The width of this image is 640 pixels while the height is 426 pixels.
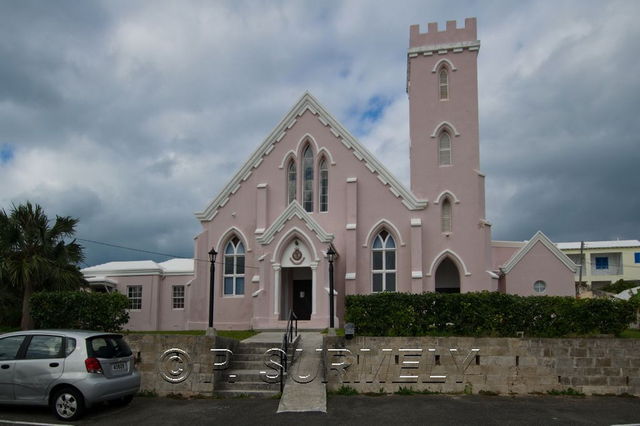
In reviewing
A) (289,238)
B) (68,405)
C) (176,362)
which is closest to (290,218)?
(289,238)

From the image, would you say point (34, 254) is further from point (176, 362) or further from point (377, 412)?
point (377, 412)

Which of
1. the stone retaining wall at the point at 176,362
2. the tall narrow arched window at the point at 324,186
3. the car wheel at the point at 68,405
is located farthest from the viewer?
the tall narrow arched window at the point at 324,186

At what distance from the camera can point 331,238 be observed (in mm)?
24844

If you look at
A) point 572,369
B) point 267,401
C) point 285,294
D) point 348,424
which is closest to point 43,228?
point 285,294

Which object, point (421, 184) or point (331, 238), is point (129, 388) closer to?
point (331, 238)

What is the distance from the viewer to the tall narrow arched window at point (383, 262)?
2639 centimetres

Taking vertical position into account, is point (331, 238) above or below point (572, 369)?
above

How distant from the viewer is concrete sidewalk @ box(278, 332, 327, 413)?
1267 cm

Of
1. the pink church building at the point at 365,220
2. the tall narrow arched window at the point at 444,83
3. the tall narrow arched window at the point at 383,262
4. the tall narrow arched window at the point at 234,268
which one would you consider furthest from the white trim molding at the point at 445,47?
the tall narrow arched window at the point at 234,268

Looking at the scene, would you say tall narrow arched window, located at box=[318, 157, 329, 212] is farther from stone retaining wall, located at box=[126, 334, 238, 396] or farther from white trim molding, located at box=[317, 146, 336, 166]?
stone retaining wall, located at box=[126, 334, 238, 396]

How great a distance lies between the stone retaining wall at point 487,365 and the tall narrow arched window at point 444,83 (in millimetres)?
15988

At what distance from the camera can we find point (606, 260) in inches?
2378

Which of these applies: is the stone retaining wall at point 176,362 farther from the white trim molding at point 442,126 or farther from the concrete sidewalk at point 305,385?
the white trim molding at point 442,126

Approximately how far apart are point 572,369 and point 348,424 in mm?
6684
